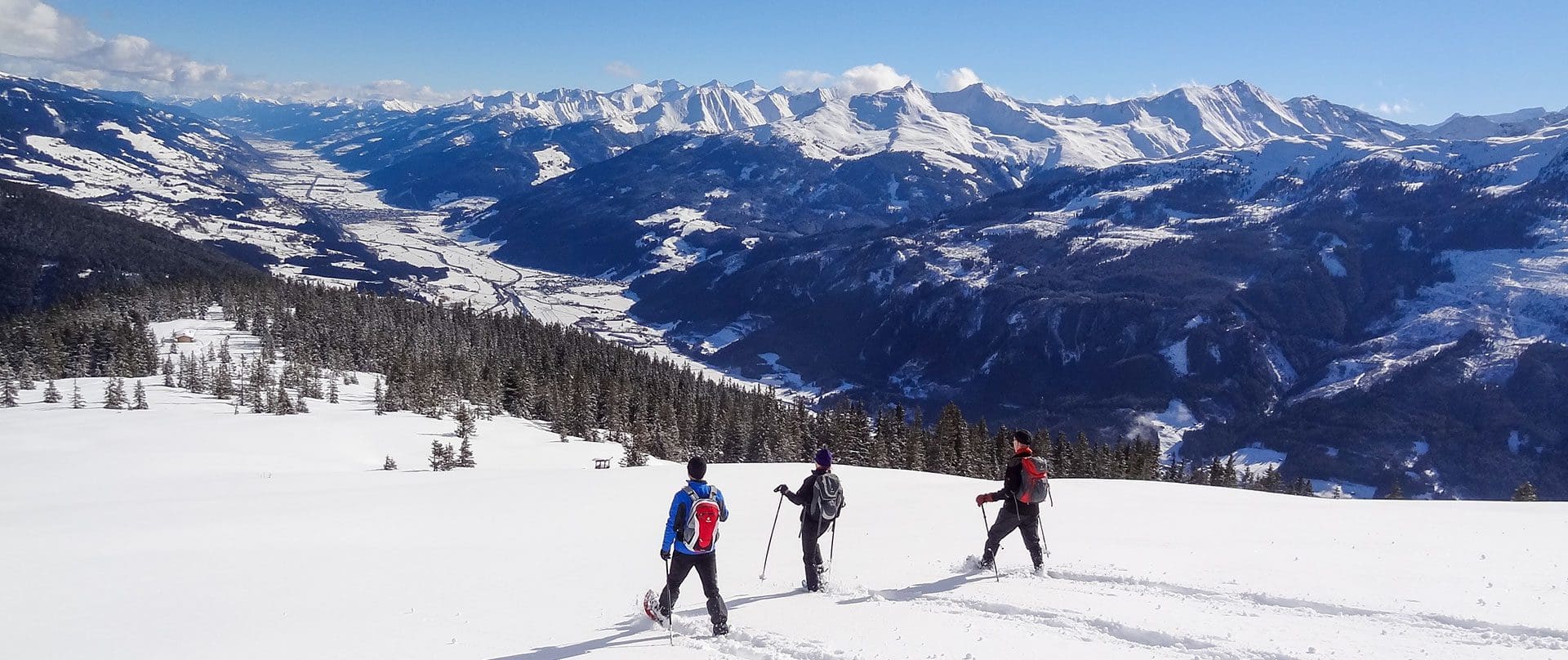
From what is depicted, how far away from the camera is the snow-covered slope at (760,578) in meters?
13.1

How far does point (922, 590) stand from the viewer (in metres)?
16.5

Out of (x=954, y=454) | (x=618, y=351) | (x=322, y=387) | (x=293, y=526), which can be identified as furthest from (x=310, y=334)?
(x=293, y=526)

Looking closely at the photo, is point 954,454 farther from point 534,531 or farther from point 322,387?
point 322,387

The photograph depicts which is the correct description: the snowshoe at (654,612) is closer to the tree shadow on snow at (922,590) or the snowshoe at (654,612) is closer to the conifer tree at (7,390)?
the tree shadow on snow at (922,590)

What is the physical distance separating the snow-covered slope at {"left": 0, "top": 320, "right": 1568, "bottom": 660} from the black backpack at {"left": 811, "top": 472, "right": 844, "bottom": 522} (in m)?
1.68

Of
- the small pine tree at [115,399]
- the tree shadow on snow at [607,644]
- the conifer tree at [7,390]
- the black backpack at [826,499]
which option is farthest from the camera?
the conifer tree at [7,390]

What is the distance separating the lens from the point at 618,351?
149 meters

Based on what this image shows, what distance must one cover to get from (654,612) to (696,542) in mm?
1530

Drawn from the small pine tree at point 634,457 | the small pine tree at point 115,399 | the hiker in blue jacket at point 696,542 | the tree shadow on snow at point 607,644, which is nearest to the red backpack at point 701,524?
the hiker in blue jacket at point 696,542

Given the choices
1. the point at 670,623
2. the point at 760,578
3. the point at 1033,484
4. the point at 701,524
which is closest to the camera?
the point at 701,524

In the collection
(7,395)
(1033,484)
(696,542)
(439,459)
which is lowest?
(439,459)

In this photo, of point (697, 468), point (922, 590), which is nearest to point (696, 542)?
point (697, 468)

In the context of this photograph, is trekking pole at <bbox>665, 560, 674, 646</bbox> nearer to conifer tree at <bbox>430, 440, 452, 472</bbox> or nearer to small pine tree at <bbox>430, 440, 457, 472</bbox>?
conifer tree at <bbox>430, 440, 452, 472</bbox>

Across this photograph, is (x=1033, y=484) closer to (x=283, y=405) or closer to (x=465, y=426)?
(x=465, y=426)
